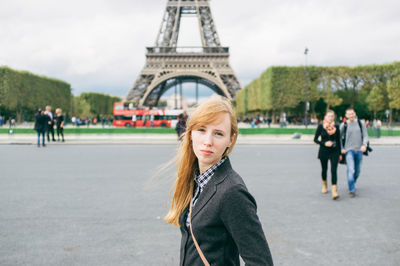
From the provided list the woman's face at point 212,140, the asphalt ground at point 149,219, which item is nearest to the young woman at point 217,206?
the woman's face at point 212,140

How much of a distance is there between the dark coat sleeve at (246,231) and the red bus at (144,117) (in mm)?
40278

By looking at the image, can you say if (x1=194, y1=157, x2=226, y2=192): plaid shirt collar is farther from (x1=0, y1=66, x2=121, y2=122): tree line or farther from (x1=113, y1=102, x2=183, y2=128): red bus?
(x1=113, y1=102, x2=183, y2=128): red bus

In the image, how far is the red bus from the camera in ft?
138

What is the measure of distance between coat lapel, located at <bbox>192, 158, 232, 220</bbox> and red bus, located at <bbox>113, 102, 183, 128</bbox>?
132 feet

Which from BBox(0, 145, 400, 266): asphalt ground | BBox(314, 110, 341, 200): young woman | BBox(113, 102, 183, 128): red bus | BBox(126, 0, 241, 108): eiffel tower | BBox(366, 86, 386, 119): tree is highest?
BBox(126, 0, 241, 108): eiffel tower

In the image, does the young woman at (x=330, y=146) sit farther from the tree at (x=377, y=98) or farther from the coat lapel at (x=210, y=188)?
the tree at (x=377, y=98)

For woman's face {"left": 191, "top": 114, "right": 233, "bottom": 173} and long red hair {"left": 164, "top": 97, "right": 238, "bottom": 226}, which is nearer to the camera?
woman's face {"left": 191, "top": 114, "right": 233, "bottom": 173}

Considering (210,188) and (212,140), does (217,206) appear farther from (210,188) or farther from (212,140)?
(212,140)

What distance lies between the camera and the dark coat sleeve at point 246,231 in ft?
4.13

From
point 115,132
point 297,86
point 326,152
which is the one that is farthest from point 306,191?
point 297,86

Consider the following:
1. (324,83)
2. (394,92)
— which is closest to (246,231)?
(394,92)

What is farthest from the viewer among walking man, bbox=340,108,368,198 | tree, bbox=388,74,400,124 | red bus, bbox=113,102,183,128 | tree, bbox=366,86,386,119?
red bus, bbox=113,102,183,128

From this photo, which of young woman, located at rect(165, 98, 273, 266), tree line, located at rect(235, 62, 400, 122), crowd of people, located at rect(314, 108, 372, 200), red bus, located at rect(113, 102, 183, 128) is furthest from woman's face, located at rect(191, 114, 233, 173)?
red bus, located at rect(113, 102, 183, 128)

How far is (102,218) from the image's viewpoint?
15.3ft
